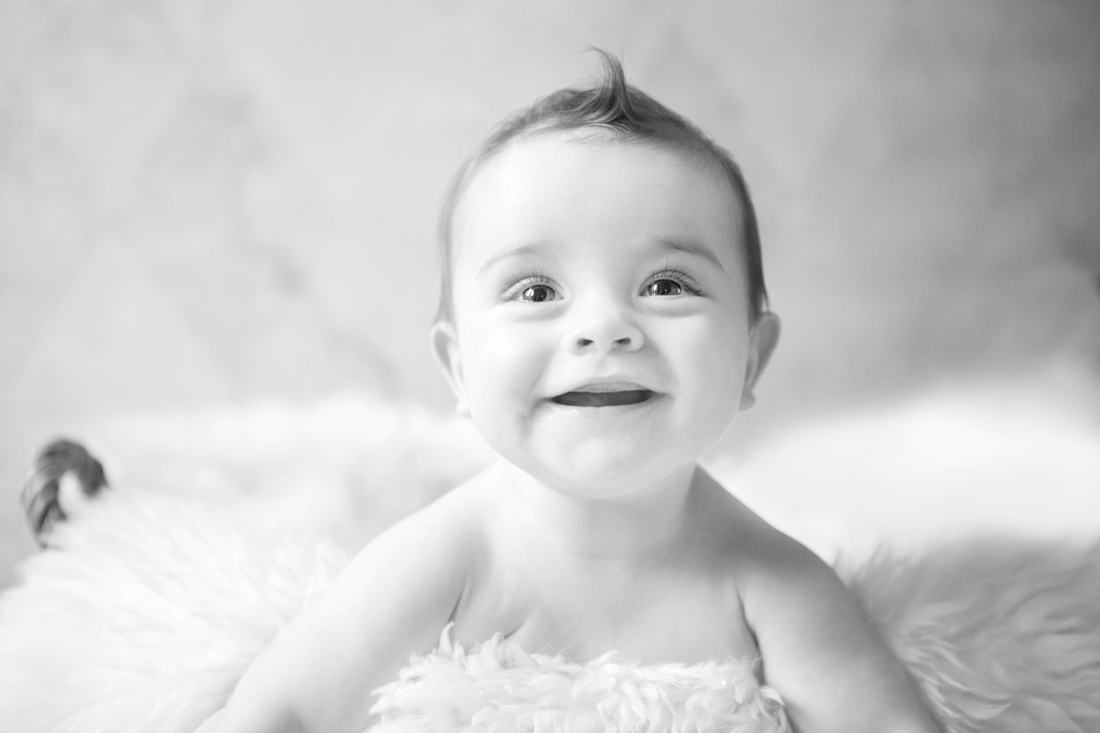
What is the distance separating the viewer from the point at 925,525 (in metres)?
1.05

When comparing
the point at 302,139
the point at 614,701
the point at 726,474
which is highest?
the point at 302,139

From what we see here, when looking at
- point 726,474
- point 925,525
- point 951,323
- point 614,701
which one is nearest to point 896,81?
point 951,323

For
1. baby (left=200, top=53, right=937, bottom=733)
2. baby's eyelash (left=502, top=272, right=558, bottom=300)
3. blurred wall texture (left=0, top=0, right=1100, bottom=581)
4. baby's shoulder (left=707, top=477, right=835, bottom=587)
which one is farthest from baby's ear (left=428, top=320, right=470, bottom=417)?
blurred wall texture (left=0, top=0, right=1100, bottom=581)

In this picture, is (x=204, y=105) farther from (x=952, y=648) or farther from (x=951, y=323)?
(x=952, y=648)

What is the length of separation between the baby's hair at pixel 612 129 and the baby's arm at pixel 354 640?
8.8 inches

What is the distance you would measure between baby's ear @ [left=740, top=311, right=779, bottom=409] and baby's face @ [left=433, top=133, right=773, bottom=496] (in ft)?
0.31

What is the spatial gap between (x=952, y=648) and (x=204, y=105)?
4.62 feet

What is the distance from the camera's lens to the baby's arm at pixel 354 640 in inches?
29.2

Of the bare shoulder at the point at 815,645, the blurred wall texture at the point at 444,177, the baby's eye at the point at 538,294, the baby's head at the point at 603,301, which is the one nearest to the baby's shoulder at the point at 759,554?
the bare shoulder at the point at 815,645

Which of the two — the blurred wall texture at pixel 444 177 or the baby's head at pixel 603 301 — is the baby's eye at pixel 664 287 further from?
the blurred wall texture at pixel 444 177

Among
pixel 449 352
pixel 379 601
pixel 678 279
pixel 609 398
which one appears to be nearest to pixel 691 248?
pixel 678 279

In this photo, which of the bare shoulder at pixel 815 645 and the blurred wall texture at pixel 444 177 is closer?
the bare shoulder at pixel 815 645

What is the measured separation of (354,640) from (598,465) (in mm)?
231

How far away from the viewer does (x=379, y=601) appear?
0.77 meters
